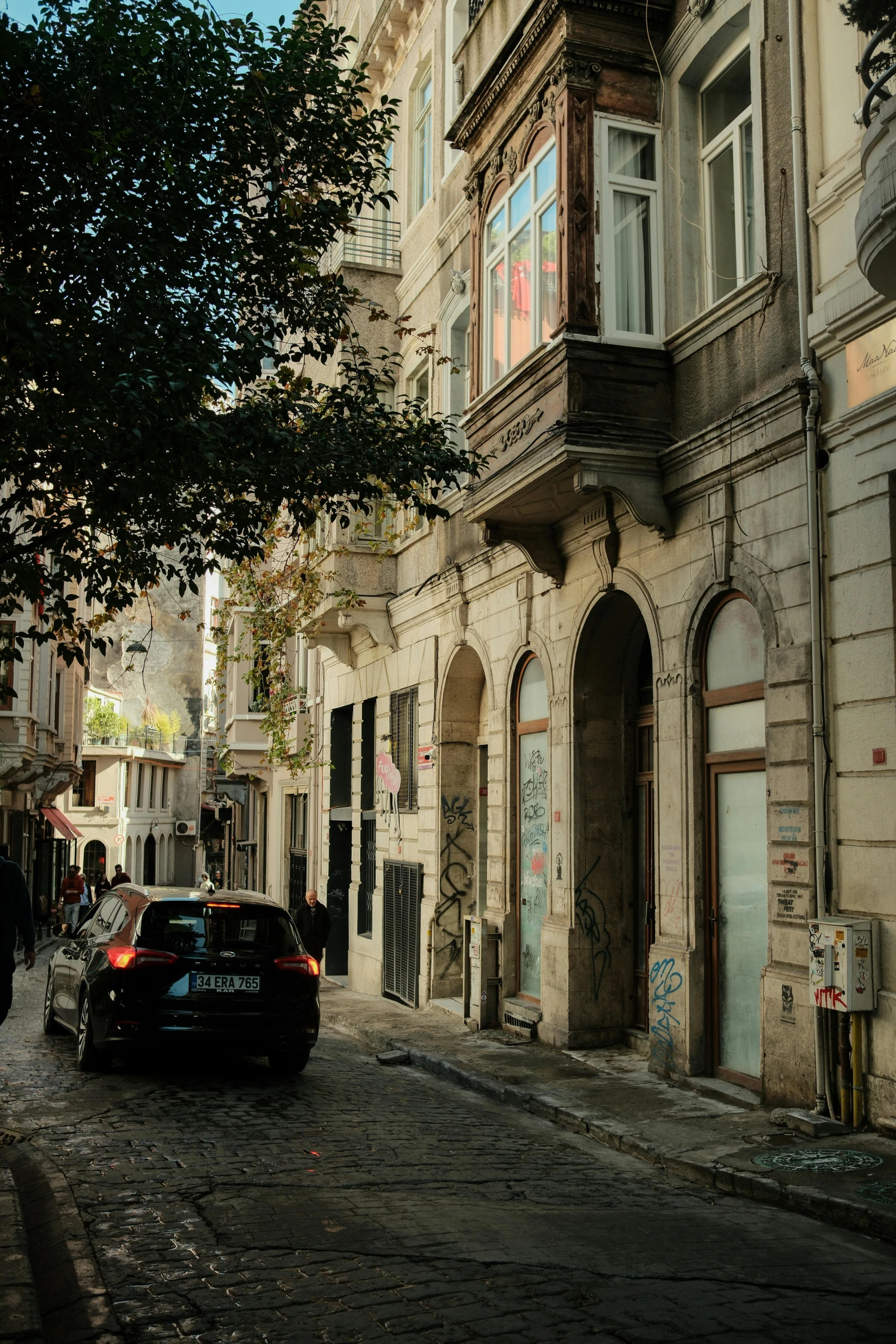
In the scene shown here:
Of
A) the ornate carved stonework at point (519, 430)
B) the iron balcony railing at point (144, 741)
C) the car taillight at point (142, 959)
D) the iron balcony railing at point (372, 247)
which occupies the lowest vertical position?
the car taillight at point (142, 959)

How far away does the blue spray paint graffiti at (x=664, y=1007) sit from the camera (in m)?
10.7

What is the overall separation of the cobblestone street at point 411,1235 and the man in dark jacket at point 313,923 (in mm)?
9148

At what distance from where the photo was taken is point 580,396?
11.4m

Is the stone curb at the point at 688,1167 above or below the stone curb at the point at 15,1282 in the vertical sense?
below

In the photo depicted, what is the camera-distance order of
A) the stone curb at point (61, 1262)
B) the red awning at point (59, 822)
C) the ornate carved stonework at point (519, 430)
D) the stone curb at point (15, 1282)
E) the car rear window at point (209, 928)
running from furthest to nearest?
the red awning at point (59, 822)
the ornate carved stonework at point (519, 430)
the car rear window at point (209, 928)
the stone curb at point (61, 1262)
the stone curb at point (15, 1282)

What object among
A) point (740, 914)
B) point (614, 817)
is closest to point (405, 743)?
point (614, 817)

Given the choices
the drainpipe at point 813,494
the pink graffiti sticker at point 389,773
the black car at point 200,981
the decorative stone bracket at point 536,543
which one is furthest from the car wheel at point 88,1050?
the pink graffiti sticker at point 389,773

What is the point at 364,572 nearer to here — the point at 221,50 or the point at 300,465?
the point at 300,465

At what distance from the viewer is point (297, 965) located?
1065 cm

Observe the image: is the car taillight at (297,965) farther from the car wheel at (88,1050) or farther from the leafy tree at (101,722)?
the leafy tree at (101,722)

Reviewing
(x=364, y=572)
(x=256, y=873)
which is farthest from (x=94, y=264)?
(x=256, y=873)

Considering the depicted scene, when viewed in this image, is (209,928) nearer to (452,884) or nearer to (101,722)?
(452,884)

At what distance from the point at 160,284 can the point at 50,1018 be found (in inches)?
299

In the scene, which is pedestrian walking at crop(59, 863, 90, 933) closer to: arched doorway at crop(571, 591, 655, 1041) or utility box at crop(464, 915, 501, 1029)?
utility box at crop(464, 915, 501, 1029)
